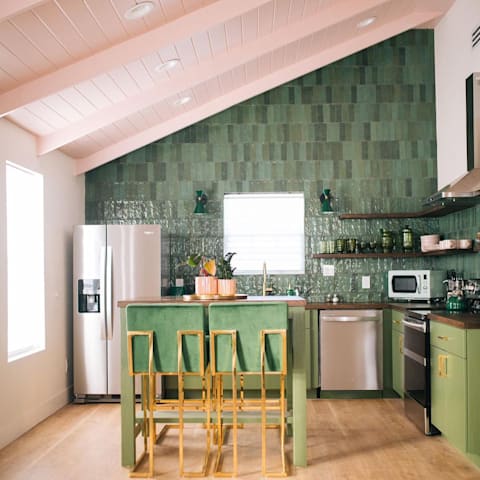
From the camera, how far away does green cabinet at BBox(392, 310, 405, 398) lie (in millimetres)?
6152

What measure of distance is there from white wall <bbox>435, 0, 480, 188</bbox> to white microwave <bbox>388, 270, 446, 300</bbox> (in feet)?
3.02

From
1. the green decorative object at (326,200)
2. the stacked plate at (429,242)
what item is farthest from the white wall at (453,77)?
the green decorative object at (326,200)

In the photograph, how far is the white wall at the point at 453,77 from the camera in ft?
18.6

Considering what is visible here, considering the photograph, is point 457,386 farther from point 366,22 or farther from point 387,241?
point 366,22

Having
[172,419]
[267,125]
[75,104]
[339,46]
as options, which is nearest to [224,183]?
[267,125]

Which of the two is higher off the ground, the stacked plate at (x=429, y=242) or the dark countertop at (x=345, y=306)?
the stacked plate at (x=429, y=242)

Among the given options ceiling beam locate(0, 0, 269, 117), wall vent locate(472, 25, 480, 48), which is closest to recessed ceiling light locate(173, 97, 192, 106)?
ceiling beam locate(0, 0, 269, 117)

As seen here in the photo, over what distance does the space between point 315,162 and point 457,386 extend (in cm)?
344

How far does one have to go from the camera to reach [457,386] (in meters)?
4.44

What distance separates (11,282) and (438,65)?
177 inches

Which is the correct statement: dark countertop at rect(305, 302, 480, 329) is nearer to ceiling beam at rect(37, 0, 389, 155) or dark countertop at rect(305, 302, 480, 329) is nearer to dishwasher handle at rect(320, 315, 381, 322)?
dishwasher handle at rect(320, 315, 381, 322)

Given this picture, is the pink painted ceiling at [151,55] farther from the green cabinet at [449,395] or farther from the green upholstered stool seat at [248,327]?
the green cabinet at [449,395]

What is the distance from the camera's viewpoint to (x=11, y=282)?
561 centimetres

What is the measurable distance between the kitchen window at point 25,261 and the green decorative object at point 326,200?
9.45 feet
